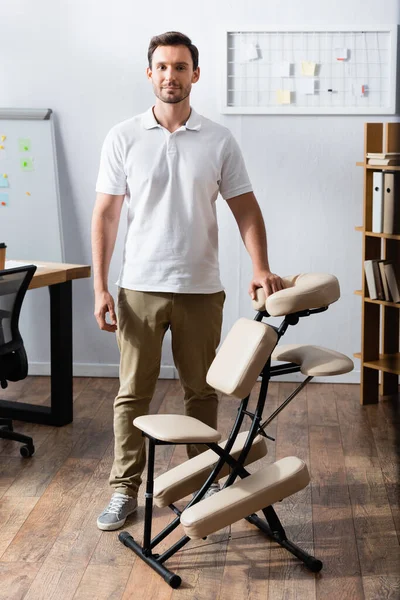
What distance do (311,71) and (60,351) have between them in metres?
1.94

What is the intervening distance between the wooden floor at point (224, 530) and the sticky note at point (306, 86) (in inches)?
65.7

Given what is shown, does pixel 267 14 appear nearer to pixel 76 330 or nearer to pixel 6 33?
pixel 6 33

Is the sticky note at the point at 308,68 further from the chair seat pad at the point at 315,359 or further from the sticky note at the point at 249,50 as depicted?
the chair seat pad at the point at 315,359

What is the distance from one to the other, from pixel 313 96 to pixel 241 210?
1797 millimetres

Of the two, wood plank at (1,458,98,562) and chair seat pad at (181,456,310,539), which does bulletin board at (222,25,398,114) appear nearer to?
wood plank at (1,458,98,562)

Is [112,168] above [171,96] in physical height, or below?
below

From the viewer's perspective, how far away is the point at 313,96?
14.2 ft

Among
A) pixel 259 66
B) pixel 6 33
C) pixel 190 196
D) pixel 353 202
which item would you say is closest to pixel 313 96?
pixel 259 66

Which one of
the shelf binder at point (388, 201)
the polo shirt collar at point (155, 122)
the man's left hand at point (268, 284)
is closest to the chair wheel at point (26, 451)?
the man's left hand at point (268, 284)

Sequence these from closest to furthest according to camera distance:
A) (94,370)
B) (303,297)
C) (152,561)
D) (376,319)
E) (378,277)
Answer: (303,297) → (152,561) → (378,277) → (376,319) → (94,370)

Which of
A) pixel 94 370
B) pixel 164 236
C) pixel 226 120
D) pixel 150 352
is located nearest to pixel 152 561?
pixel 150 352

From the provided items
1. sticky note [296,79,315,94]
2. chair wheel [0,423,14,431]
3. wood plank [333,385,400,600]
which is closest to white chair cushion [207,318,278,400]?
wood plank [333,385,400,600]

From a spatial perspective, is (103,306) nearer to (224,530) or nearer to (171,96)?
(171,96)

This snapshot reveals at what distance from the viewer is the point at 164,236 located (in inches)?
104
